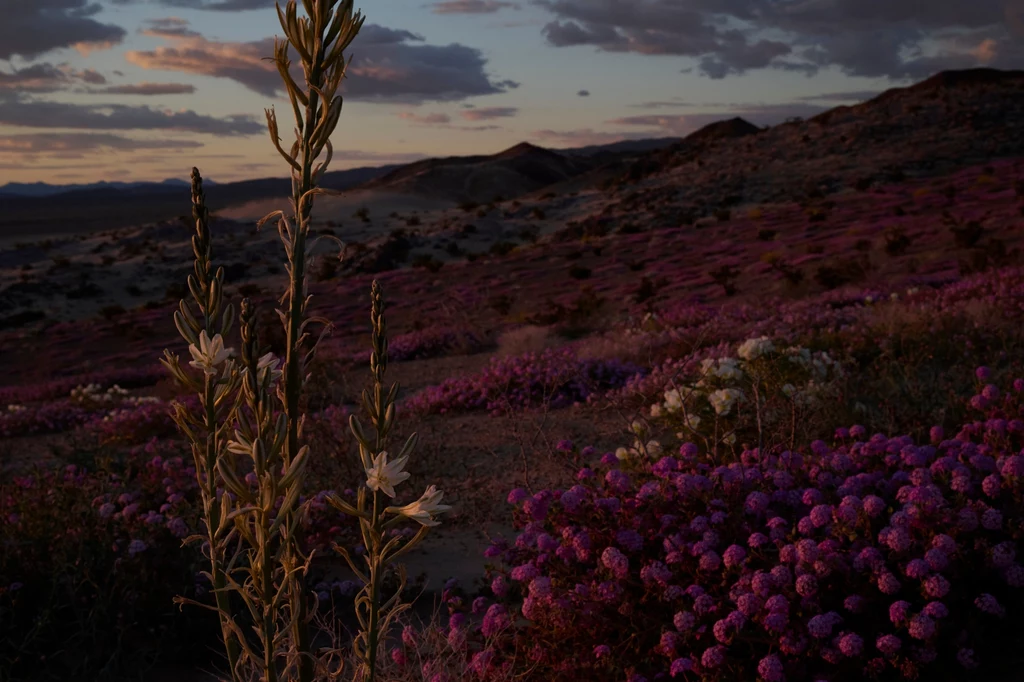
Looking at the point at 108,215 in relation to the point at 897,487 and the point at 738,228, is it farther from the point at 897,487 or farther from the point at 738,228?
the point at 897,487

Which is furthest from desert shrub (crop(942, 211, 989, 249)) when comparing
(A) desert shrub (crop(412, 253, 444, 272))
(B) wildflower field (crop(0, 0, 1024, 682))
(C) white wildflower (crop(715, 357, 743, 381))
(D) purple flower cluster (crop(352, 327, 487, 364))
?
(A) desert shrub (crop(412, 253, 444, 272))

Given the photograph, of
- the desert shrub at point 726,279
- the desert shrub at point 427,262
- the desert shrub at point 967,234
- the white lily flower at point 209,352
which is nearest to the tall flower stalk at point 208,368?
the white lily flower at point 209,352

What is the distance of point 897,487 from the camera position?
146 inches

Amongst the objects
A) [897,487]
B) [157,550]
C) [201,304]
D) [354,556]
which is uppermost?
[201,304]

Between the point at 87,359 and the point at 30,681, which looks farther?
the point at 87,359

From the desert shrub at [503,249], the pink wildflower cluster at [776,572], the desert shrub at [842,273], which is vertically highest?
the pink wildflower cluster at [776,572]

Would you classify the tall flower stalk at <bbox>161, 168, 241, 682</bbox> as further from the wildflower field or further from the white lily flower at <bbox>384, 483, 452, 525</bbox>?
the white lily flower at <bbox>384, 483, 452, 525</bbox>

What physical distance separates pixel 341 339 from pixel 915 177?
88.8 feet

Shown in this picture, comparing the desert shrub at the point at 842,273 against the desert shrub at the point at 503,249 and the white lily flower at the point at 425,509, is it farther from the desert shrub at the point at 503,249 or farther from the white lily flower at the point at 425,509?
the desert shrub at the point at 503,249

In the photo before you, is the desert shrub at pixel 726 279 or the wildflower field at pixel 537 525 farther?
the desert shrub at pixel 726 279

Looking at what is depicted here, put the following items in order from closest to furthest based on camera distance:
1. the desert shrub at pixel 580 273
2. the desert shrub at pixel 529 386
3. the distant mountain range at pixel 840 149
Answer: the desert shrub at pixel 529 386, the desert shrub at pixel 580 273, the distant mountain range at pixel 840 149

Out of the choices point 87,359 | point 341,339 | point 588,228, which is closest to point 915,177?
point 588,228

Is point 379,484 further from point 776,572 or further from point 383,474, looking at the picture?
point 776,572

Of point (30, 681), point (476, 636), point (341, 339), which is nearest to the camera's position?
point (30, 681)
